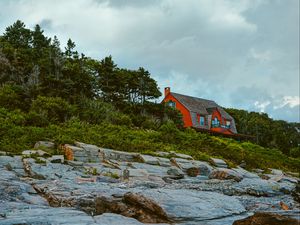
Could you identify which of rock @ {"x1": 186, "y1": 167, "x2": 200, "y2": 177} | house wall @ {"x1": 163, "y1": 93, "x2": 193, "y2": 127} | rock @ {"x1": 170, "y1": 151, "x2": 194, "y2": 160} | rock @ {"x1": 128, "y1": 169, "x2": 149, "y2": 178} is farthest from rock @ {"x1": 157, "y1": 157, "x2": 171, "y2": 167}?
house wall @ {"x1": 163, "y1": 93, "x2": 193, "y2": 127}

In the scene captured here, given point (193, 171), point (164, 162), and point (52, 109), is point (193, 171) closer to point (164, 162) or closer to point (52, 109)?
point (164, 162)

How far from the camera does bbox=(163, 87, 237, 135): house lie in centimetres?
5078

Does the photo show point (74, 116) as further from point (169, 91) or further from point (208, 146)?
point (169, 91)

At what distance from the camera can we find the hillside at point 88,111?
2461 cm

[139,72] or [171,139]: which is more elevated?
[139,72]

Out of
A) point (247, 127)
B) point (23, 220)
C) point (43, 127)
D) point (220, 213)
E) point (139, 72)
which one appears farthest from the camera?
point (247, 127)

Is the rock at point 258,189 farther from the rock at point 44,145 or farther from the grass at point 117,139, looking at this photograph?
the rock at point 44,145

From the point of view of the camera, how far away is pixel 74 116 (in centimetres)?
2928

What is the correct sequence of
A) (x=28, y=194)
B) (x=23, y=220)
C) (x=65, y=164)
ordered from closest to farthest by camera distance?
(x=23, y=220) < (x=28, y=194) < (x=65, y=164)

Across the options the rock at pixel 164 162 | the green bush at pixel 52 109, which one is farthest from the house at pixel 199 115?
the rock at pixel 164 162

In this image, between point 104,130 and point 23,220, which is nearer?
point 23,220

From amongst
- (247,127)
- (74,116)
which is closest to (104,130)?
(74,116)

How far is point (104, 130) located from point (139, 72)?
14.4 meters

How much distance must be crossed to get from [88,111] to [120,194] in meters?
21.3
